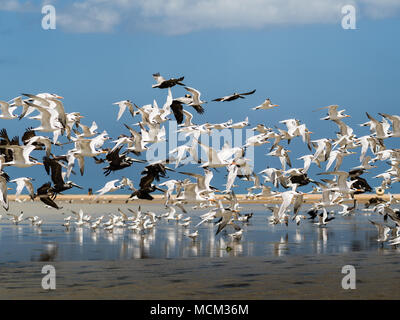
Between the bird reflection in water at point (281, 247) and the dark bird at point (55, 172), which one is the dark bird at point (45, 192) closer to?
the dark bird at point (55, 172)

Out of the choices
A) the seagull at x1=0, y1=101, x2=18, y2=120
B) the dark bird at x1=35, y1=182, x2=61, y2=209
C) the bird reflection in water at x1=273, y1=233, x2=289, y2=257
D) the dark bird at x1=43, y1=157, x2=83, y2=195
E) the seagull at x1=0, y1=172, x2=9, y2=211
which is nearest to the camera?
the seagull at x1=0, y1=172, x2=9, y2=211

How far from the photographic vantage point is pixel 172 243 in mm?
34531

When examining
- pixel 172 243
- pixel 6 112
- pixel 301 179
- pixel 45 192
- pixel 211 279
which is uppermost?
pixel 6 112

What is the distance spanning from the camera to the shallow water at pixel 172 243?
99.8 feet

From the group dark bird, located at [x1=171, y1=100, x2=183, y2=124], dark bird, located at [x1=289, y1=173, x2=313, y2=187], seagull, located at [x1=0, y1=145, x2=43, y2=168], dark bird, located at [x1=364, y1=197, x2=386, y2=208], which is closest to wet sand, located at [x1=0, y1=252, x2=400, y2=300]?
seagull, located at [x1=0, y1=145, x2=43, y2=168]

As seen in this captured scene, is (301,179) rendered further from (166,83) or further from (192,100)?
(166,83)

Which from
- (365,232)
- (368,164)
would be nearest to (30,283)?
(368,164)

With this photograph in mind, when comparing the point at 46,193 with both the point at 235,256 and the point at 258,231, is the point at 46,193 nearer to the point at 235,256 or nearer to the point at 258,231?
the point at 235,256

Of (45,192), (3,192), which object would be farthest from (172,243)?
(3,192)

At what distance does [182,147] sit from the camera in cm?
2870

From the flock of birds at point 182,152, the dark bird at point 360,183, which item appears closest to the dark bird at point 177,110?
the flock of birds at point 182,152

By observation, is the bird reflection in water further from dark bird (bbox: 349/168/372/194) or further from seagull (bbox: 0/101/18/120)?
seagull (bbox: 0/101/18/120)

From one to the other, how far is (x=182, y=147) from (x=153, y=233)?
12.1m

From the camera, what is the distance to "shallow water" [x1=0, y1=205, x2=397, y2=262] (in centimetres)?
3041
